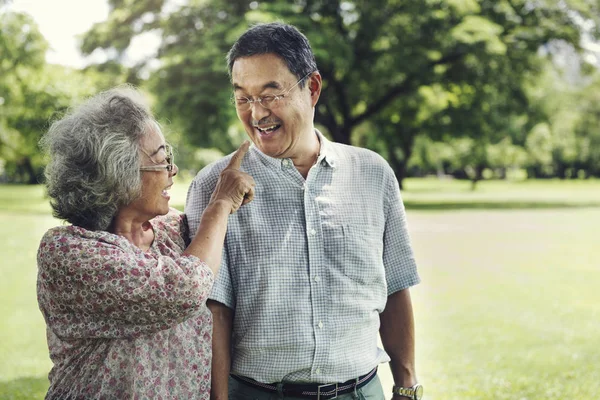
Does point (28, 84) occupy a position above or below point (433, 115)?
above

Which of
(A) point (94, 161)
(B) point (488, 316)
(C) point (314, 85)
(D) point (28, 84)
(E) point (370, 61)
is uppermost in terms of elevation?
(E) point (370, 61)

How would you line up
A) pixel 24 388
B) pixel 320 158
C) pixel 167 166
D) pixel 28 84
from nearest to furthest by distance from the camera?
pixel 167 166 → pixel 320 158 → pixel 24 388 → pixel 28 84

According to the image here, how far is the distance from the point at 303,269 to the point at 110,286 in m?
0.72

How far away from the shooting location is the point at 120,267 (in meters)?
2.01

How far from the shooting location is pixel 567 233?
64.3 feet

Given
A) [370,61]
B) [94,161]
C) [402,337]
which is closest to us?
[94,161]

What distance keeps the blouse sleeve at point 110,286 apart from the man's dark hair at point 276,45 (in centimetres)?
81

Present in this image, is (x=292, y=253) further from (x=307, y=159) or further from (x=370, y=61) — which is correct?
(x=370, y=61)

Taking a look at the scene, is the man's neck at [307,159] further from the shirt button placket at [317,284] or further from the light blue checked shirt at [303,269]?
the shirt button placket at [317,284]

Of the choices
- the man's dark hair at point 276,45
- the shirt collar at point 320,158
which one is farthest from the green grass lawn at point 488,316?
the man's dark hair at point 276,45

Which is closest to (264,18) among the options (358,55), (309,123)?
(358,55)

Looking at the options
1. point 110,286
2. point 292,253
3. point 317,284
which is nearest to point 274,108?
point 292,253

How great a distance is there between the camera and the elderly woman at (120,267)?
2.02 metres

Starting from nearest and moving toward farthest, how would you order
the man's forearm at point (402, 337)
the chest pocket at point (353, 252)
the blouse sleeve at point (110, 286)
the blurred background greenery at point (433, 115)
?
the blouse sleeve at point (110, 286) → the chest pocket at point (353, 252) → the man's forearm at point (402, 337) → the blurred background greenery at point (433, 115)
